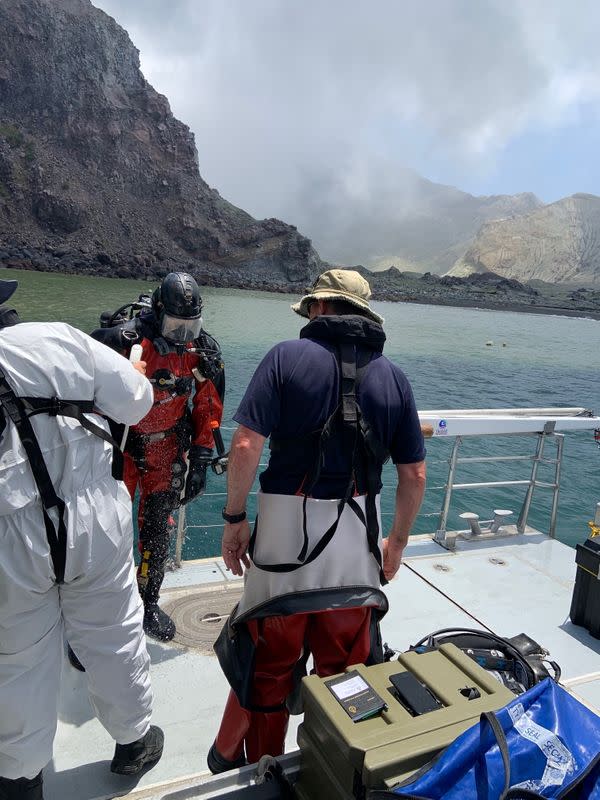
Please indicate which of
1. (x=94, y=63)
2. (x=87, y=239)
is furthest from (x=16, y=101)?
(x=87, y=239)

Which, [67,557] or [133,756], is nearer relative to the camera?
[67,557]

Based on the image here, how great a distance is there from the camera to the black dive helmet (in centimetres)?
265

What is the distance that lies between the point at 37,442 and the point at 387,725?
111 cm

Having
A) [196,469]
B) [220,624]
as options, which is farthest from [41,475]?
[220,624]

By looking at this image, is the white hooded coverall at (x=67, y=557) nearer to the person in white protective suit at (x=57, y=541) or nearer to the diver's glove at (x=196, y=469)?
the person in white protective suit at (x=57, y=541)

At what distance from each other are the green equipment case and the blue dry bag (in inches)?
2.3

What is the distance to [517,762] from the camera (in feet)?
3.88

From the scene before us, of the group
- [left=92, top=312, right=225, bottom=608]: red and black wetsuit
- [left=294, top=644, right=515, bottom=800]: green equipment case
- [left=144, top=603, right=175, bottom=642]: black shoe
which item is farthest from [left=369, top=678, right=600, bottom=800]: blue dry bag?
[left=92, top=312, right=225, bottom=608]: red and black wetsuit

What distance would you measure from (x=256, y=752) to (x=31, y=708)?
2.35 feet

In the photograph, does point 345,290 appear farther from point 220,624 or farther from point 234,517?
point 220,624

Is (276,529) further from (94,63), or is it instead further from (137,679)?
(94,63)

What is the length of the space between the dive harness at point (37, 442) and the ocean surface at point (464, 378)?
6.59 ft

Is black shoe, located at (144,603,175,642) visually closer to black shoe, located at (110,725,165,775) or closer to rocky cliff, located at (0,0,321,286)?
black shoe, located at (110,725,165,775)

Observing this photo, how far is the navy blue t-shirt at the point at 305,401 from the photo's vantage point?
172 centimetres
